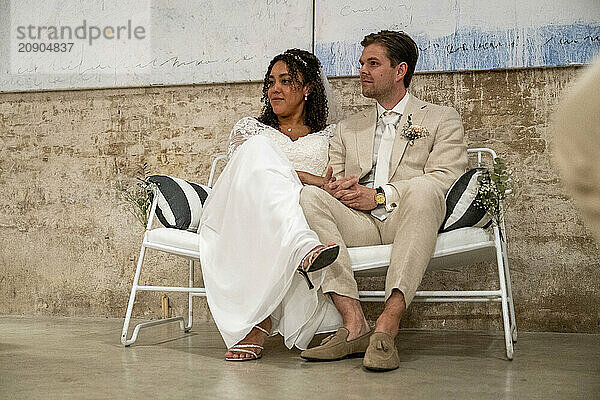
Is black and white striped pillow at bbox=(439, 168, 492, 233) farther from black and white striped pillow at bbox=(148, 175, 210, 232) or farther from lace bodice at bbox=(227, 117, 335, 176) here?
black and white striped pillow at bbox=(148, 175, 210, 232)

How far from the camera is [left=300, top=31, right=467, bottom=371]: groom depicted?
2.65 m

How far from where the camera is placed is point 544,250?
374cm

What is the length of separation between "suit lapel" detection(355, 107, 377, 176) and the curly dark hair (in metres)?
0.30

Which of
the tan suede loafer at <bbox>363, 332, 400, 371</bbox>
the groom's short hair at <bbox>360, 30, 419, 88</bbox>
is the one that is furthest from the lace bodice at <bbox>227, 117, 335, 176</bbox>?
the tan suede loafer at <bbox>363, 332, 400, 371</bbox>

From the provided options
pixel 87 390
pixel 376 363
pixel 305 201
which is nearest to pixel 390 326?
pixel 376 363

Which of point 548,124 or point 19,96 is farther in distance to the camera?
point 19,96

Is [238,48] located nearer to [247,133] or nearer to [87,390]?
[247,133]

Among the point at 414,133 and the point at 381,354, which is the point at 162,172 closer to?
the point at 414,133

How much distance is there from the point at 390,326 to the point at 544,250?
4.95 feet

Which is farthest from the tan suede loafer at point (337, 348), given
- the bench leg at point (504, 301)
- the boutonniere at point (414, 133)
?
the boutonniere at point (414, 133)

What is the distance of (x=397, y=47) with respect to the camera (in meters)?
3.47

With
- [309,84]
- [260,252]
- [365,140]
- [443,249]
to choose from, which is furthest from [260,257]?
[309,84]

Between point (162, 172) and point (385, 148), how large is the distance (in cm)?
155

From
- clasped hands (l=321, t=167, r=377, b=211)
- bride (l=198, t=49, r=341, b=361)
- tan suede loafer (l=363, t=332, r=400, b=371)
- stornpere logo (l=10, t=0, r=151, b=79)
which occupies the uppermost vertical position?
stornpere logo (l=10, t=0, r=151, b=79)
